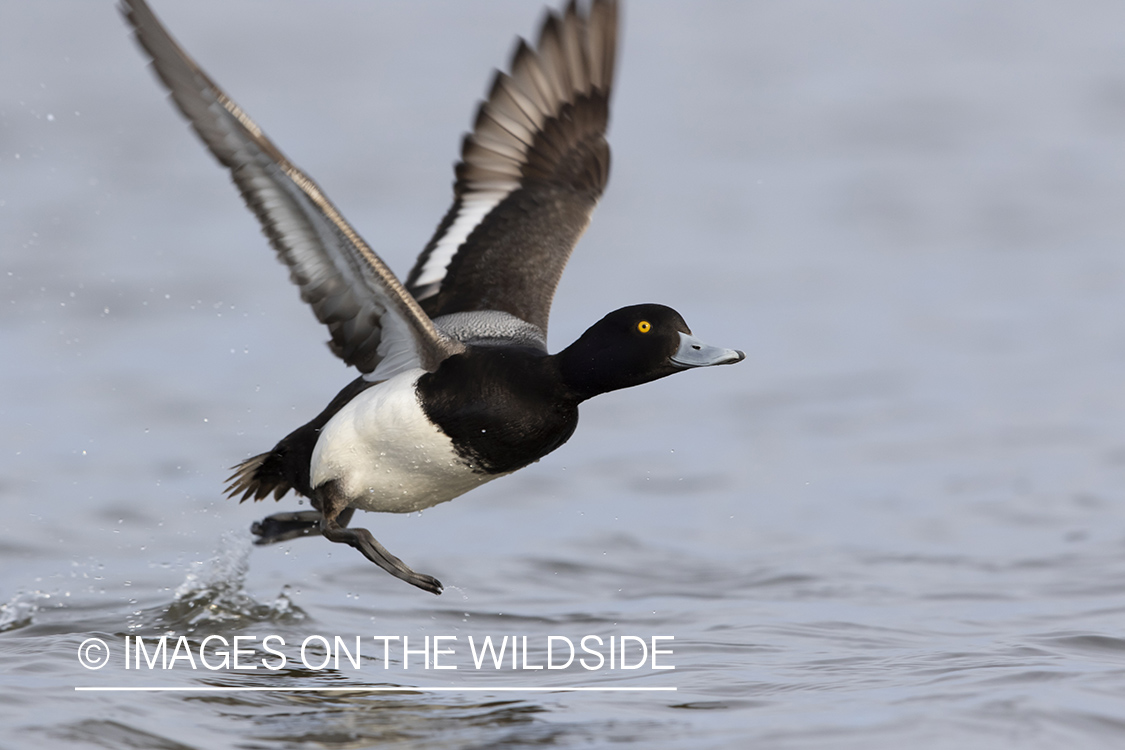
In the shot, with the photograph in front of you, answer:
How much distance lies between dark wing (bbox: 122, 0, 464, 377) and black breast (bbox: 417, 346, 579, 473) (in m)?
0.21

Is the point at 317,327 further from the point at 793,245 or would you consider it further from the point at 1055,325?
the point at 1055,325

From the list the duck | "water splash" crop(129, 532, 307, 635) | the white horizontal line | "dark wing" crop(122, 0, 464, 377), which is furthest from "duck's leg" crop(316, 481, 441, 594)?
"water splash" crop(129, 532, 307, 635)

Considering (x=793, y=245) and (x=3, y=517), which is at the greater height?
(x=793, y=245)

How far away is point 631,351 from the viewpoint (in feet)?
18.1

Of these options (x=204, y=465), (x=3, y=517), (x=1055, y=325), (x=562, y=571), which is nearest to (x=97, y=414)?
(x=204, y=465)

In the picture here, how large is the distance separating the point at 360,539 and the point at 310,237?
1215 mm

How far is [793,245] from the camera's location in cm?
1334

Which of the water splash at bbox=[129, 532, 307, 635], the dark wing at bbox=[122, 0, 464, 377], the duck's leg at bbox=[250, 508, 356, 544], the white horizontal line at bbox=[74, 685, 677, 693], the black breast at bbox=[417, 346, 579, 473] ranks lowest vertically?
the white horizontal line at bbox=[74, 685, 677, 693]

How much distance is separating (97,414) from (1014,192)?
939 centimetres

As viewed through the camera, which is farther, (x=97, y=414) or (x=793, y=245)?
(x=793, y=245)

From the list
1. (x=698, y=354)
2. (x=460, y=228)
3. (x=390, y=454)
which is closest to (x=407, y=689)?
(x=390, y=454)

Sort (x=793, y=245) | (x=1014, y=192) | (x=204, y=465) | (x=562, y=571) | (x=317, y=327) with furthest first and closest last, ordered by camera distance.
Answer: (x=1014, y=192)
(x=793, y=245)
(x=317, y=327)
(x=204, y=465)
(x=562, y=571)

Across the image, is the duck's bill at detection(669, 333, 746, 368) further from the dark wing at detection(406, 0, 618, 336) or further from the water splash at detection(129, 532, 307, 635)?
the water splash at detection(129, 532, 307, 635)

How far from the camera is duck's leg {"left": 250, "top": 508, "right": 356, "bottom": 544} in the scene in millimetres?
6671
